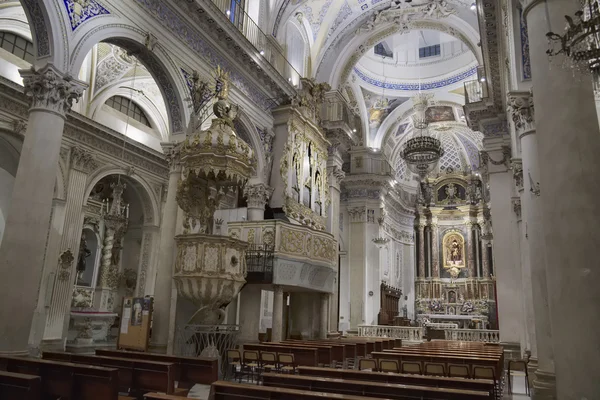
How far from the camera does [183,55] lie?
32.8 ft

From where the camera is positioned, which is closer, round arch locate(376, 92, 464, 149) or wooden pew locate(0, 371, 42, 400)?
wooden pew locate(0, 371, 42, 400)

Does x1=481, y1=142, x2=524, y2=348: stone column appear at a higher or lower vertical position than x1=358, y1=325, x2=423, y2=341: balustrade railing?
higher

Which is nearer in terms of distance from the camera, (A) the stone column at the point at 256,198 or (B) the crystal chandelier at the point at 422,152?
(A) the stone column at the point at 256,198

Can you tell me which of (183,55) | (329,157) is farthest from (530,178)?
(329,157)

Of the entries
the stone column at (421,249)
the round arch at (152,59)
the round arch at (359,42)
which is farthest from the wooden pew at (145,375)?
the stone column at (421,249)

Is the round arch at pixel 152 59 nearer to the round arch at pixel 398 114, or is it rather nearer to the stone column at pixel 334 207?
the stone column at pixel 334 207

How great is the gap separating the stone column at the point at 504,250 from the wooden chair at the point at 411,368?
726 cm

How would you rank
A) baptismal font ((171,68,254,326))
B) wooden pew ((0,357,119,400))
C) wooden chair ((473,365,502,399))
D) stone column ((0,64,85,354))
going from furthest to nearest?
baptismal font ((171,68,254,326)) < stone column ((0,64,85,354)) < wooden chair ((473,365,502,399)) < wooden pew ((0,357,119,400))


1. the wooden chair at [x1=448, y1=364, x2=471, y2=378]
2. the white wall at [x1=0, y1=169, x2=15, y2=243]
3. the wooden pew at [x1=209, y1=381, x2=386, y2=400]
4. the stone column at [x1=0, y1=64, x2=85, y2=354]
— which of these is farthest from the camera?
the white wall at [x1=0, y1=169, x2=15, y2=243]

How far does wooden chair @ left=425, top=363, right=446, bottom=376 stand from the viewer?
19.9 ft

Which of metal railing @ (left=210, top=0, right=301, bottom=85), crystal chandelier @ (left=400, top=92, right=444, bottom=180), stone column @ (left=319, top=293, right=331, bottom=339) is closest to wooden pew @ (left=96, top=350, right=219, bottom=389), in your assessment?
stone column @ (left=319, top=293, right=331, bottom=339)

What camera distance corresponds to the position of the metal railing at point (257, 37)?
12.2m

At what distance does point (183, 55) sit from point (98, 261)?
882 centimetres

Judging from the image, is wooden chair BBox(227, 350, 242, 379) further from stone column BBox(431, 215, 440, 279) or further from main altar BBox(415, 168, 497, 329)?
stone column BBox(431, 215, 440, 279)
